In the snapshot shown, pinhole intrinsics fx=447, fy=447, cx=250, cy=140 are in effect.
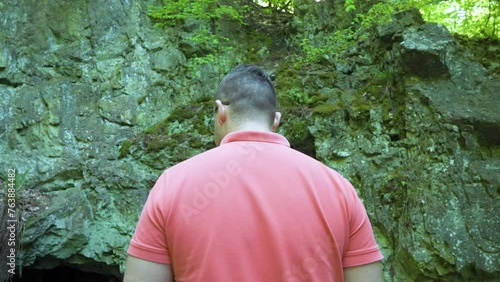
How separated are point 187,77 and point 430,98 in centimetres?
354

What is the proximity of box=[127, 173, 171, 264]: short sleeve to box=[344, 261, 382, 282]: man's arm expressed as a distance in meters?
0.54

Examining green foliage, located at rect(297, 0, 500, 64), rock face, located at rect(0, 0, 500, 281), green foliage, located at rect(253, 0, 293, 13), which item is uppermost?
green foliage, located at rect(253, 0, 293, 13)

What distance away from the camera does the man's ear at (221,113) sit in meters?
1.52

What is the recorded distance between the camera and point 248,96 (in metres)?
1.50

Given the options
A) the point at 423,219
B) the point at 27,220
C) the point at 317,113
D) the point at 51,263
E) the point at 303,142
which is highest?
the point at 317,113

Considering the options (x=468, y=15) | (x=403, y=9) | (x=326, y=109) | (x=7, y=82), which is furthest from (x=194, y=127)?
(x=468, y=15)

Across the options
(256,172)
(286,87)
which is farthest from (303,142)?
(256,172)

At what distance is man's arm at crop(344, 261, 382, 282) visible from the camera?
134 centimetres

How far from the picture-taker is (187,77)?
22.4ft

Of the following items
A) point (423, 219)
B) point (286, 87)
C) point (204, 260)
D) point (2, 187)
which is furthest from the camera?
point (286, 87)

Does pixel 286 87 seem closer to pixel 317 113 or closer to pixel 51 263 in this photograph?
pixel 317 113

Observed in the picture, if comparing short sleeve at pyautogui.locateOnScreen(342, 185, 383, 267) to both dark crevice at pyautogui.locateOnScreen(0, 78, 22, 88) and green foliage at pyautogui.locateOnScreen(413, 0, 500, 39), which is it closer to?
green foliage at pyautogui.locateOnScreen(413, 0, 500, 39)

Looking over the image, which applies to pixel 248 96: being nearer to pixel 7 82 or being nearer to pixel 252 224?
pixel 252 224

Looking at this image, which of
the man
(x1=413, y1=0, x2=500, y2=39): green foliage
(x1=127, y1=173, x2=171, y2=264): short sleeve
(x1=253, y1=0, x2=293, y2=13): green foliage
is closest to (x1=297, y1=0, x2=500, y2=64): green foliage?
(x1=413, y1=0, x2=500, y2=39): green foliage
